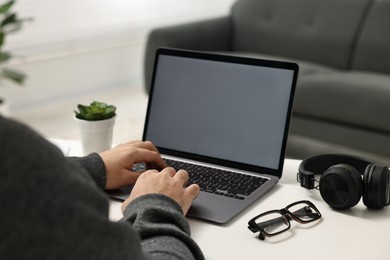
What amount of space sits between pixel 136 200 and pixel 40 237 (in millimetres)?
380

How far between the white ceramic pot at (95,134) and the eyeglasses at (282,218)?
0.50m

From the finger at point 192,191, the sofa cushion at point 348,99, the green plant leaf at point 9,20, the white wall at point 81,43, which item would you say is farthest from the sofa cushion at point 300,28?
the finger at point 192,191

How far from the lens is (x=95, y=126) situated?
134 cm

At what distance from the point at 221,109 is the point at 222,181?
189 millimetres

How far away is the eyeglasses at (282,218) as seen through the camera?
0.97 m

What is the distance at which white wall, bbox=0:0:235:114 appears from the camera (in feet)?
11.6

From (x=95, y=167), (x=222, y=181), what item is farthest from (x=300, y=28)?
(x=95, y=167)

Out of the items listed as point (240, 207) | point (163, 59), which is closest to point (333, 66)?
point (163, 59)

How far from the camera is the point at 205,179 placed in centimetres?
120

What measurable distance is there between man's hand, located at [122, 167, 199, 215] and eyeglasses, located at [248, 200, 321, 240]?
4.5 inches

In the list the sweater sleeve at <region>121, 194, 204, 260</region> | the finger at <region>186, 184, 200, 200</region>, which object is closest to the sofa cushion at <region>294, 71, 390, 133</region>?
the finger at <region>186, 184, 200, 200</region>

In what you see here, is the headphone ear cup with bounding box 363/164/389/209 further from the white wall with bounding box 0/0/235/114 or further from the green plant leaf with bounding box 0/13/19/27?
the white wall with bounding box 0/0/235/114

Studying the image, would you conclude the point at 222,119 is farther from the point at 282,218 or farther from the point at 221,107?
the point at 282,218

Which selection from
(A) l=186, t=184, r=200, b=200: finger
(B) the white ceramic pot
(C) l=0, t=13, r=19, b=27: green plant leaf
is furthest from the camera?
(C) l=0, t=13, r=19, b=27: green plant leaf
